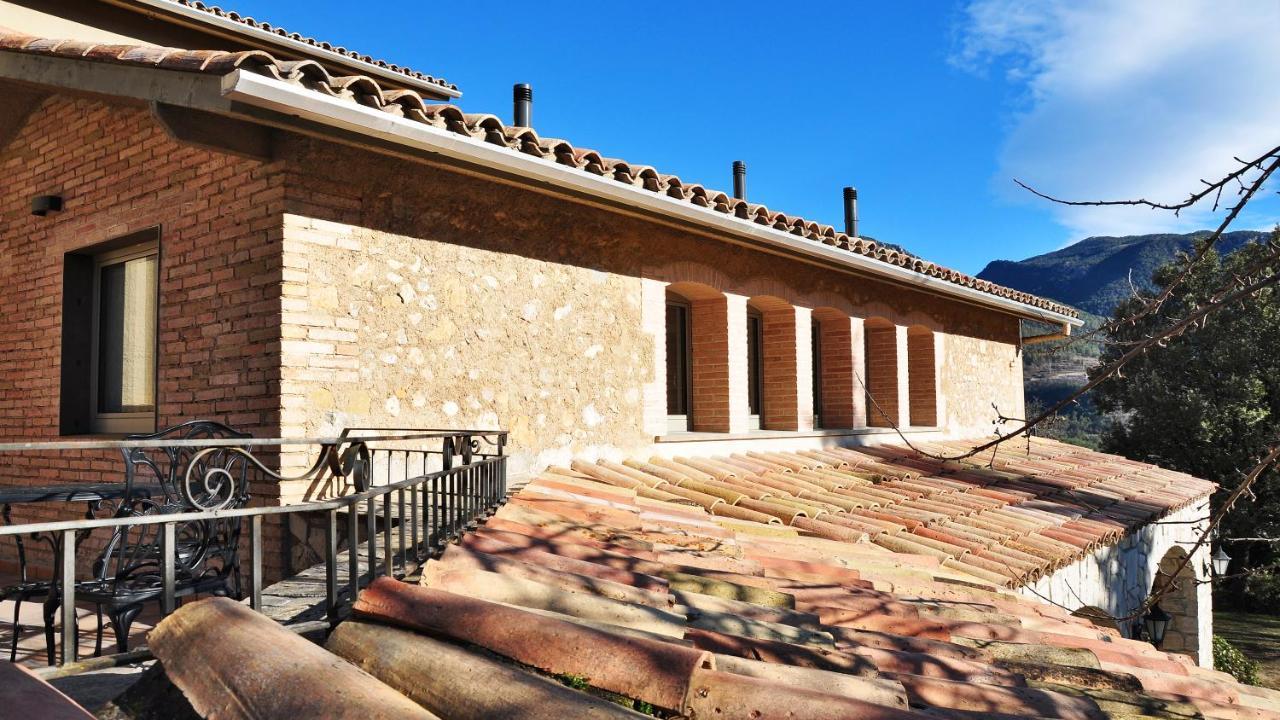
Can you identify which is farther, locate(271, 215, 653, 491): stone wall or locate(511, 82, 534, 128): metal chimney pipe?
locate(511, 82, 534, 128): metal chimney pipe

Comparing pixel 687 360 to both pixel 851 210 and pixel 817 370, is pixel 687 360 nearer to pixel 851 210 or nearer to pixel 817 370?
pixel 817 370

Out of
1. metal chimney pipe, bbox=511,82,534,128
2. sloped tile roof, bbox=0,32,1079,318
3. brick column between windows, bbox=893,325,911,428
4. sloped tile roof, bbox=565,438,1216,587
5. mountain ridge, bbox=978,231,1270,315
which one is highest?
mountain ridge, bbox=978,231,1270,315

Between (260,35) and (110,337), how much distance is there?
2998 mm

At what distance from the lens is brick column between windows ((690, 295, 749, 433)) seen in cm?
719

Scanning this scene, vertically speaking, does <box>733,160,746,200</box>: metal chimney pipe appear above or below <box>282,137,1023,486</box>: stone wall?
above

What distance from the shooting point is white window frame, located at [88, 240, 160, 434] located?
18.2ft

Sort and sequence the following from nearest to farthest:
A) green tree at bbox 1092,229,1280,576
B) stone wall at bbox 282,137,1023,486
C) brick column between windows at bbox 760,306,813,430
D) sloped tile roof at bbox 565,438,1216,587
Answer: stone wall at bbox 282,137,1023,486 < sloped tile roof at bbox 565,438,1216,587 < brick column between windows at bbox 760,306,813,430 < green tree at bbox 1092,229,1280,576

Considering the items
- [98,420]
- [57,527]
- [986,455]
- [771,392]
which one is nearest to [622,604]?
[57,527]

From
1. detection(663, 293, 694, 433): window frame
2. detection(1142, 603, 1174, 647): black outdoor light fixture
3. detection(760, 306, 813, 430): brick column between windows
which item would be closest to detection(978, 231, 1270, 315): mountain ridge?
detection(1142, 603, 1174, 647): black outdoor light fixture

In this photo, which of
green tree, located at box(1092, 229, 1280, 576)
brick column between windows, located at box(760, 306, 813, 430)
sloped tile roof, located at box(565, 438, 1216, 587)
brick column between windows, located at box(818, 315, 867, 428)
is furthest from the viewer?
green tree, located at box(1092, 229, 1280, 576)

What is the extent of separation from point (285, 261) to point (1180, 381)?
22.3 metres

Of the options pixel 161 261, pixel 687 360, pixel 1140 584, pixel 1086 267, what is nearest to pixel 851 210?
pixel 687 360

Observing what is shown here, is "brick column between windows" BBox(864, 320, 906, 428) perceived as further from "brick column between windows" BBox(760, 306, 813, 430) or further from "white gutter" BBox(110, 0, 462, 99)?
"white gutter" BBox(110, 0, 462, 99)

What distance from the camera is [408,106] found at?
14.3 feet
